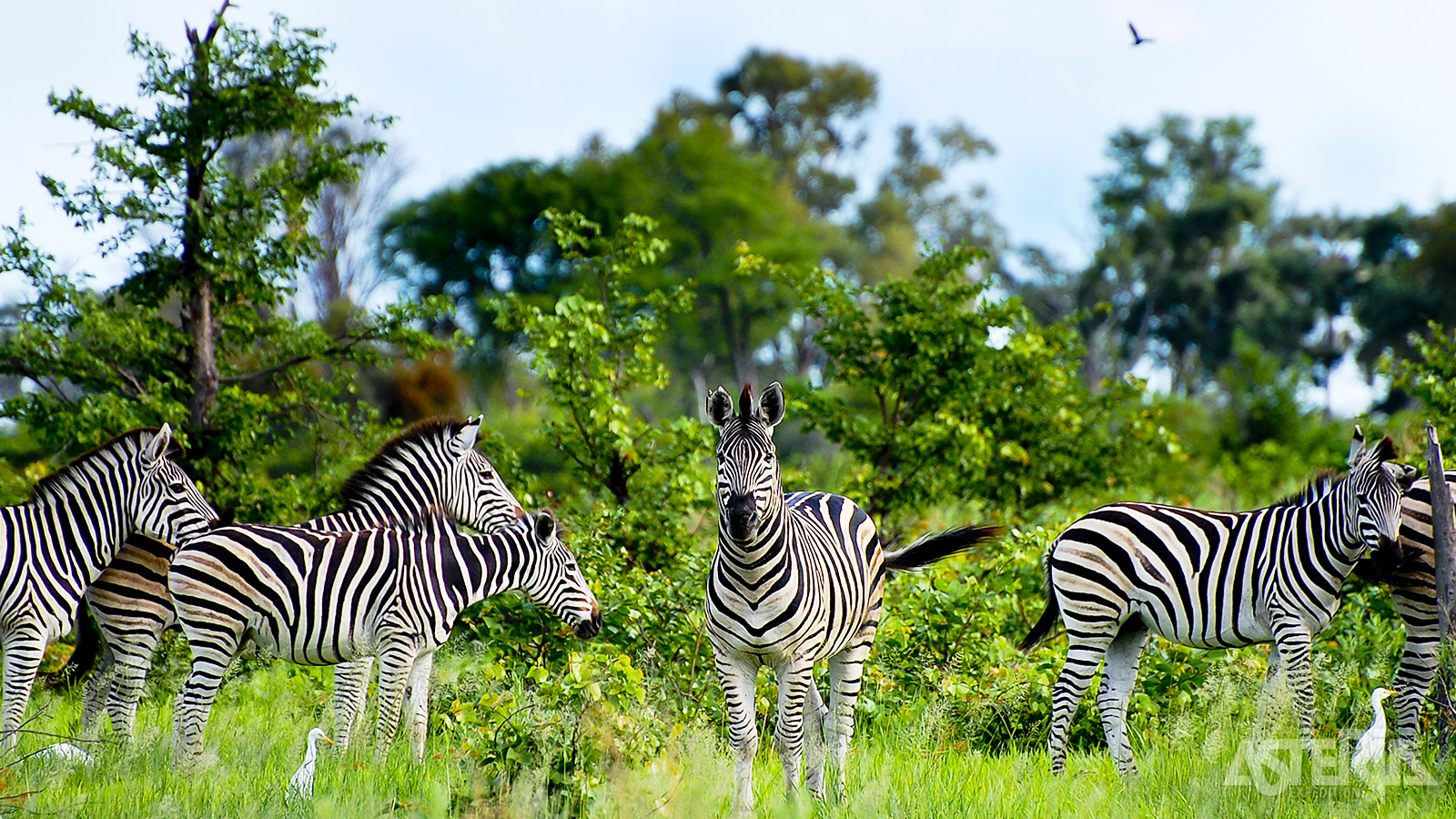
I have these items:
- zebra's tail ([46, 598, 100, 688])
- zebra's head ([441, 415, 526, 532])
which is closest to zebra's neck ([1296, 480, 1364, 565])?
zebra's head ([441, 415, 526, 532])

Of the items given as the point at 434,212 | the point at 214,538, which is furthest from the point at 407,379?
the point at 214,538

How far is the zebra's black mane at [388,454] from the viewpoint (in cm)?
858

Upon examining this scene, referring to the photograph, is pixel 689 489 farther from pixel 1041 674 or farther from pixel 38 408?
pixel 38 408

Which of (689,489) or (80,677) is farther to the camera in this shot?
(689,489)

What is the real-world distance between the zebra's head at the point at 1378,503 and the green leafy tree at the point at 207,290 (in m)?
7.46

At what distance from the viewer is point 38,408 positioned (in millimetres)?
9820

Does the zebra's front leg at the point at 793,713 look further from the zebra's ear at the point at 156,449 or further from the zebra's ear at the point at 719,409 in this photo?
the zebra's ear at the point at 156,449

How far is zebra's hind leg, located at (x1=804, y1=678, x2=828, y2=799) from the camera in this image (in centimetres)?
608

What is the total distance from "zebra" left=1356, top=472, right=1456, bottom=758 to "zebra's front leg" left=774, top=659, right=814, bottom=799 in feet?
11.2

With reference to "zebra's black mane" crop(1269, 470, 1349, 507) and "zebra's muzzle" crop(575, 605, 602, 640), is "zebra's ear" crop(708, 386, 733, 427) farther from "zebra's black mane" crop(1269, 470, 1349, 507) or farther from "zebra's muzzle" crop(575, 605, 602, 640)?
"zebra's black mane" crop(1269, 470, 1349, 507)

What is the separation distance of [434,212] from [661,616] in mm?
36070

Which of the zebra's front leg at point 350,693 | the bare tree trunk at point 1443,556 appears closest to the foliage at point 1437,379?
the bare tree trunk at point 1443,556

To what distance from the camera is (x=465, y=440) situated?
8656mm

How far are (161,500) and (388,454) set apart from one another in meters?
1.51
